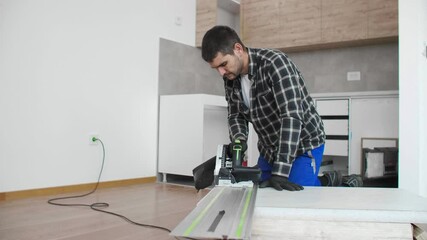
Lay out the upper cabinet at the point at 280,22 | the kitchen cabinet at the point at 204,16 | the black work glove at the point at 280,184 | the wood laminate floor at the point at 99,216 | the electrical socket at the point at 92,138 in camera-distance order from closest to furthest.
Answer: the black work glove at the point at 280,184 < the wood laminate floor at the point at 99,216 < the electrical socket at the point at 92,138 < the upper cabinet at the point at 280,22 < the kitchen cabinet at the point at 204,16

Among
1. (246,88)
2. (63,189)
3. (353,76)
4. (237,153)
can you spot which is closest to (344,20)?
(353,76)

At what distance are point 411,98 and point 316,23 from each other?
1890 mm

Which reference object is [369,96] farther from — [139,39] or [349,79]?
[139,39]

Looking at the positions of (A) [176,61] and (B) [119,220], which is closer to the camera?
(B) [119,220]

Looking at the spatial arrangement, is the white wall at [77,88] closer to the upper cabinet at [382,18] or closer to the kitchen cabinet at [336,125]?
the kitchen cabinet at [336,125]

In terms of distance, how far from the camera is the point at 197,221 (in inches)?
32.9

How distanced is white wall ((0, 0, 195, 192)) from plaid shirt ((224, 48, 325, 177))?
6.19 ft

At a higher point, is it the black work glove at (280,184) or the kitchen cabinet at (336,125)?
the kitchen cabinet at (336,125)

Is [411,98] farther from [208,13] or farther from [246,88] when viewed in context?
[208,13]

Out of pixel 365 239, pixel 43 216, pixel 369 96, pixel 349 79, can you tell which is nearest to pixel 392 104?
pixel 369 96

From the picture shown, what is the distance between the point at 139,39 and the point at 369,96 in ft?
7.61

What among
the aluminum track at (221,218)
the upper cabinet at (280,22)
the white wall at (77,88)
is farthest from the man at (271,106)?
the upper cabinet at (280,22)

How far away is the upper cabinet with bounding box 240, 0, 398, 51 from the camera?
3711 mm

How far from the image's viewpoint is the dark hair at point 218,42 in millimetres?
1401
